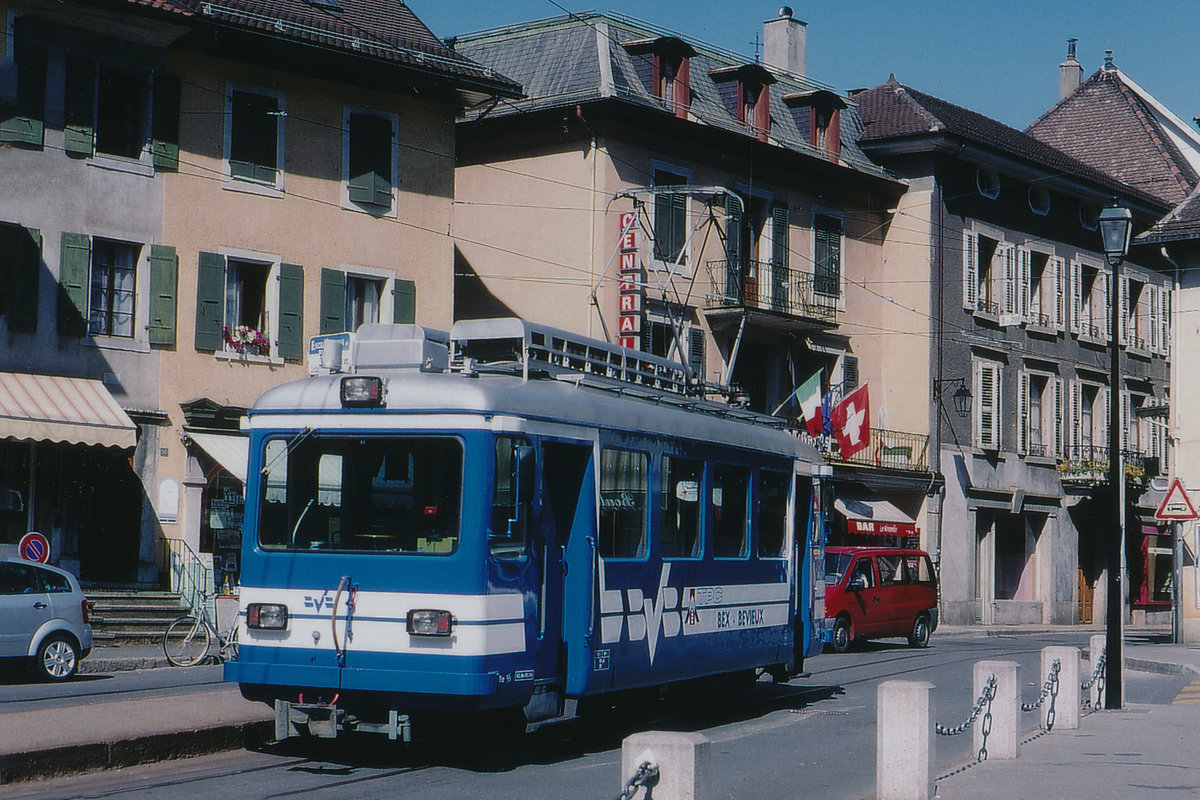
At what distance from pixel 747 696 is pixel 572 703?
337cm

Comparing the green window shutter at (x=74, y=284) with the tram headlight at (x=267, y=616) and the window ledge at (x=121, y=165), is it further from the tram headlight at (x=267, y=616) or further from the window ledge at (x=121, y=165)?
the tram headlight at (x=267, y=616)

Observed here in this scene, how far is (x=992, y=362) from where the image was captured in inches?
1711

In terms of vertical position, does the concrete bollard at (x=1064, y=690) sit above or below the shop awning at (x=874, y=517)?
below

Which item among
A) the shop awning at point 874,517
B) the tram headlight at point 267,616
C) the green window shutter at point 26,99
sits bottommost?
the tram headlight at point 267,616

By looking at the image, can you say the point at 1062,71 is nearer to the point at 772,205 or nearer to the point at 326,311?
the point at 772,205

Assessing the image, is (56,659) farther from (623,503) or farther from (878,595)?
(878,595)

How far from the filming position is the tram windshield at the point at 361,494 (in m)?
11.6

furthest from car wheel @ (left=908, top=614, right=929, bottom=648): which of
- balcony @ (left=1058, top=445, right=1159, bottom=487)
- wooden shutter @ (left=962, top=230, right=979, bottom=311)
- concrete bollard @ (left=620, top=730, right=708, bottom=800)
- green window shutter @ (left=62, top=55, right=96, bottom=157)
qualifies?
concrete bollard @ (left=620, top=730, right=708, bottom=800)

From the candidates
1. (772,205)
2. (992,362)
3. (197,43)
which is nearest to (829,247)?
(772,205)

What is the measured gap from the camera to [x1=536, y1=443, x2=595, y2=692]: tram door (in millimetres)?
12180

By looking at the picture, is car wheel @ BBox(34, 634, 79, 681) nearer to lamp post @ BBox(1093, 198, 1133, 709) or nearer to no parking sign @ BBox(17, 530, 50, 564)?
no parking sign @ BBox(17, 530, 50, 564)

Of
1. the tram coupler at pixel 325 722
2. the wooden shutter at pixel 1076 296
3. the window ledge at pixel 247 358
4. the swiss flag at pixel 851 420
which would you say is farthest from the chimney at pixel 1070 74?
the tram coupler at pixel 325 722

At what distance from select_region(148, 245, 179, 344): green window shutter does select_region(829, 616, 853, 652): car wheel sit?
1195 cm

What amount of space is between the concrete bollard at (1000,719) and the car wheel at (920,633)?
15805 mm
